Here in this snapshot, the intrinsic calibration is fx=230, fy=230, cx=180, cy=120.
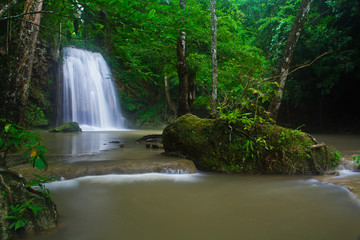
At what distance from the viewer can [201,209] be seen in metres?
2.56

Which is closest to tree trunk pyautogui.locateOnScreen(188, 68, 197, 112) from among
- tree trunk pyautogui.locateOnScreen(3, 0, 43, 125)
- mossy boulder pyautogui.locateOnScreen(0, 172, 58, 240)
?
tree trunk pyautogui.locateOnScreen(3, 0, 43, 125)

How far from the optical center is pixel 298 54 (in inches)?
484

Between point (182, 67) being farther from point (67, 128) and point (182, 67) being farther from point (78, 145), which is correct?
point (67, 128)

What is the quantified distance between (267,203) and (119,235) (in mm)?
1748

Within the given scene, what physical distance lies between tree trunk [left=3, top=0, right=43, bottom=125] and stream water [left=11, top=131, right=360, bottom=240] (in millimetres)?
2990

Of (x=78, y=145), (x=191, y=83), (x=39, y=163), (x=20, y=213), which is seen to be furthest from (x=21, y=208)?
(x=191, y=83)

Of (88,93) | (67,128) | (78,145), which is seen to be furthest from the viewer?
(88,93)

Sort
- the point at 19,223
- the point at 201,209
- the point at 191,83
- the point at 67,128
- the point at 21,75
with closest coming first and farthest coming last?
the point at 19,223 → the point at 201,209 → the point at 21,75 → the point at 191,83 → the point at 67,128

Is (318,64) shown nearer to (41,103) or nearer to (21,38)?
(21,38)

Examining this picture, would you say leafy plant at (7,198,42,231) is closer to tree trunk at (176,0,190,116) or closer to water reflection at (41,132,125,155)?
water reflection at (41,132,125,155)

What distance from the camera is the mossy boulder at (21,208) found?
1752 millimetres

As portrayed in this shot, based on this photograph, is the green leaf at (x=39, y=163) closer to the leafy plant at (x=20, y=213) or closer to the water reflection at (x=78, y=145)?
the leafy plant at (x=20, y=213)

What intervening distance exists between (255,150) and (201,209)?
2.16 meters

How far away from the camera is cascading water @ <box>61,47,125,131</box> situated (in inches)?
709
